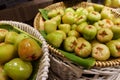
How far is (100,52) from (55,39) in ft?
0.52

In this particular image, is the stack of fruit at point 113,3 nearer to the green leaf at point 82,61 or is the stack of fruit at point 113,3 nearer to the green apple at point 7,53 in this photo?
the green leaf at point 82,61

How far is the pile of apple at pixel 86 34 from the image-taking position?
0.71 meters

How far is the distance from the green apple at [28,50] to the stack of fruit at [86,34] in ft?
0.49

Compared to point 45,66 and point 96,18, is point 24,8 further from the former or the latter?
point 45,66

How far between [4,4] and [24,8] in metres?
0.11

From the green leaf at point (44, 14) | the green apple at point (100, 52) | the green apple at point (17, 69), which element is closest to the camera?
the green apple at point (17, 69)

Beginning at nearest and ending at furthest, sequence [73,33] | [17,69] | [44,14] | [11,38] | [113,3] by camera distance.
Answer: [17,69] < [11,38] < [73,33] < [44,14] < [113,3]

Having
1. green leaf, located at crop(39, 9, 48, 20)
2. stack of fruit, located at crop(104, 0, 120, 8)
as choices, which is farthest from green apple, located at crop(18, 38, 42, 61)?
stack of fruit, located at crop(104, 0, 120, 8)

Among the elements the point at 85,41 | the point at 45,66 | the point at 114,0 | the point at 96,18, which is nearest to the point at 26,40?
the point at 45,66

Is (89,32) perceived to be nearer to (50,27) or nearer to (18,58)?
(50,27)

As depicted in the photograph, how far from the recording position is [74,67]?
0.68 m

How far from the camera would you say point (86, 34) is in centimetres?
75

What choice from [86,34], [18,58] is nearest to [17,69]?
[18,58]

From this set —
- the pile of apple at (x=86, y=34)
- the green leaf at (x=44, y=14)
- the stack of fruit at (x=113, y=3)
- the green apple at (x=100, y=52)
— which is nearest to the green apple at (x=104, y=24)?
the pile of apple at (x=86, y=34)
